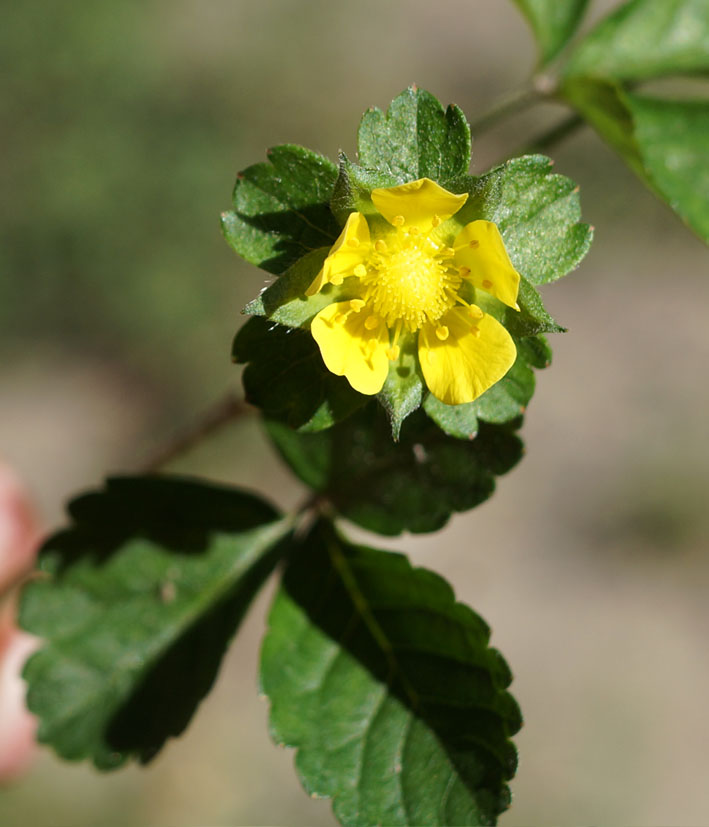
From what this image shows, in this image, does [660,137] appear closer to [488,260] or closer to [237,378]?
[488,260]

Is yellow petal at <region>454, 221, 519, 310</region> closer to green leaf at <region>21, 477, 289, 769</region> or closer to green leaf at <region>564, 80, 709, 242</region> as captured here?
green leaf at <region>564, 80, 709, 242</region>

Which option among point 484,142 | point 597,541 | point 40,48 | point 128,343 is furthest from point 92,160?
point 597,541

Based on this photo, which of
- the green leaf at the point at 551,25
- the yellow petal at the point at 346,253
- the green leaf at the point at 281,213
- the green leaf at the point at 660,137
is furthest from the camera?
the green leaf at the point at 551,25

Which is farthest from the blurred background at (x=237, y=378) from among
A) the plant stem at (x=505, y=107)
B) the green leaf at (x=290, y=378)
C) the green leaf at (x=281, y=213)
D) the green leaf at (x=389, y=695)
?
the green leaf at (x=281, y=213)

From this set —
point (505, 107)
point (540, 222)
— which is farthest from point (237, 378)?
point (540, 222)

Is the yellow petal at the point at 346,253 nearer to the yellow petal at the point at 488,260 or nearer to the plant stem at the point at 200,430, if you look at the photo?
the yellow petal at the point at 488,260

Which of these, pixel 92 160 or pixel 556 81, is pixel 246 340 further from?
pixel 92 160

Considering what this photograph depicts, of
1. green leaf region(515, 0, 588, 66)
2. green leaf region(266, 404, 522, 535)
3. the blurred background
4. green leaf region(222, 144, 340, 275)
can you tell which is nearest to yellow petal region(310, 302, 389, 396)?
green leaf region(222, 144, 340, 275)
